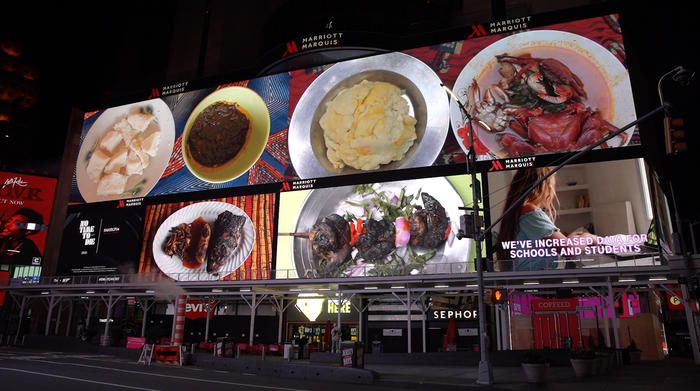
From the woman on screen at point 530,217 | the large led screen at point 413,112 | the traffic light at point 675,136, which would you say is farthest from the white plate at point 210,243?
the traffic light at point 675,136

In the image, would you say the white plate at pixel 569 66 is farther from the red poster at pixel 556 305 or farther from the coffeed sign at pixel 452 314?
the coffeed sign at pixel 452 314

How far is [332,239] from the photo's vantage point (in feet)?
127

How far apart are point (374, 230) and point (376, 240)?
797mm

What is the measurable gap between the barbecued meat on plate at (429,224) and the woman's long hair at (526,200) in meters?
4.06

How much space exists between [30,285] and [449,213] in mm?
35147

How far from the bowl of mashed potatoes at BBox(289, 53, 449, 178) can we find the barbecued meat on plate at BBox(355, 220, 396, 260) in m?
4.81

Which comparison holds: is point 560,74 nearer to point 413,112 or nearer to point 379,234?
point 413,112

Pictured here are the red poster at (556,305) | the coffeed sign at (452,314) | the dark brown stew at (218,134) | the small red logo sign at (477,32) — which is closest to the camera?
the red poster at (556,305)

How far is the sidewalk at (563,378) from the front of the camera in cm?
1507

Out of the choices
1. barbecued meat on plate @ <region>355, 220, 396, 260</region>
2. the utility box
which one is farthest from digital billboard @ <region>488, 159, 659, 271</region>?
the utility box

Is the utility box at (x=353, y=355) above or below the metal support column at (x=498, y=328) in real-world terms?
below

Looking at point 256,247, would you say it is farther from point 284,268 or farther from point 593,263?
point 593,263

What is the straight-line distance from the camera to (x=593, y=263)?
29.8 metres

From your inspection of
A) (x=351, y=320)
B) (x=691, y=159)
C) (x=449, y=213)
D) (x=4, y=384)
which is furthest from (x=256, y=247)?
(x=691, y=159)
